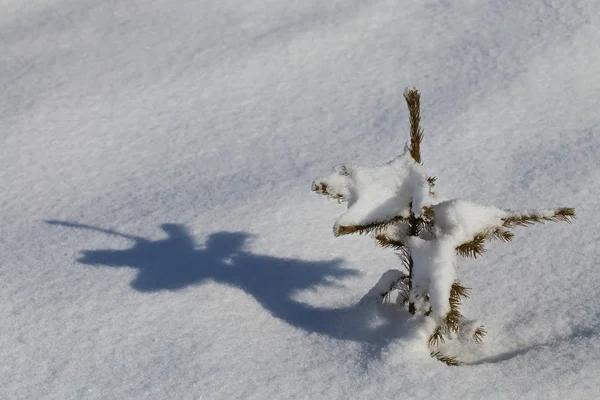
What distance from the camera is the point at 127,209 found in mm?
3943

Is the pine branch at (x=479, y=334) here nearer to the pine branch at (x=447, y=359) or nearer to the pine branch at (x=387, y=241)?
the pine branch at (x=447, y=359)

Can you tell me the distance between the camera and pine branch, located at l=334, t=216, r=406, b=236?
2.44m

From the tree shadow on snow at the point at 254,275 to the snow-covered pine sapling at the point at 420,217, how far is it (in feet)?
0.90

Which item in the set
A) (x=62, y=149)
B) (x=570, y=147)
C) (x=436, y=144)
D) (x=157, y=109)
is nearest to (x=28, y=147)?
(x=62, y=149)

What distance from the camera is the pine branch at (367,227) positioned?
244 cm

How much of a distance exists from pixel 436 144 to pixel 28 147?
246 centimetres

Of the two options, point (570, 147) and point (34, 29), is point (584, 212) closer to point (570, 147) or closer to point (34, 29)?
point (570, 147)

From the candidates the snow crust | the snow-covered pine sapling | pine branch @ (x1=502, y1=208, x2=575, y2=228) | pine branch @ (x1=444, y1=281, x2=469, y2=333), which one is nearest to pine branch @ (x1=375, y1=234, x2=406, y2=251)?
the snow-covered pine sapling

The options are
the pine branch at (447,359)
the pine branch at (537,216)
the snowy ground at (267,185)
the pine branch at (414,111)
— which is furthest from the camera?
the snowy ground at (267,185)

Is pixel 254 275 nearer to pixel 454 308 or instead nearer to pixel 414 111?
pixel 454 308

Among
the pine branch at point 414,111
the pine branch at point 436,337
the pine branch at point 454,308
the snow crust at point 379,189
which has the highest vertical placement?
the pine branch at point 414,111

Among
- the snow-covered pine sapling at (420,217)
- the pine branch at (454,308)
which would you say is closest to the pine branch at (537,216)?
the snow-covered pine sapling at (420,217)

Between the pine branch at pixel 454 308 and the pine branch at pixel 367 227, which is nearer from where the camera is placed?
the pine branch at pixel 367 227

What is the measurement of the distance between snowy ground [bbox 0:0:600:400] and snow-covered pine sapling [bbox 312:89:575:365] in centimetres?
26
